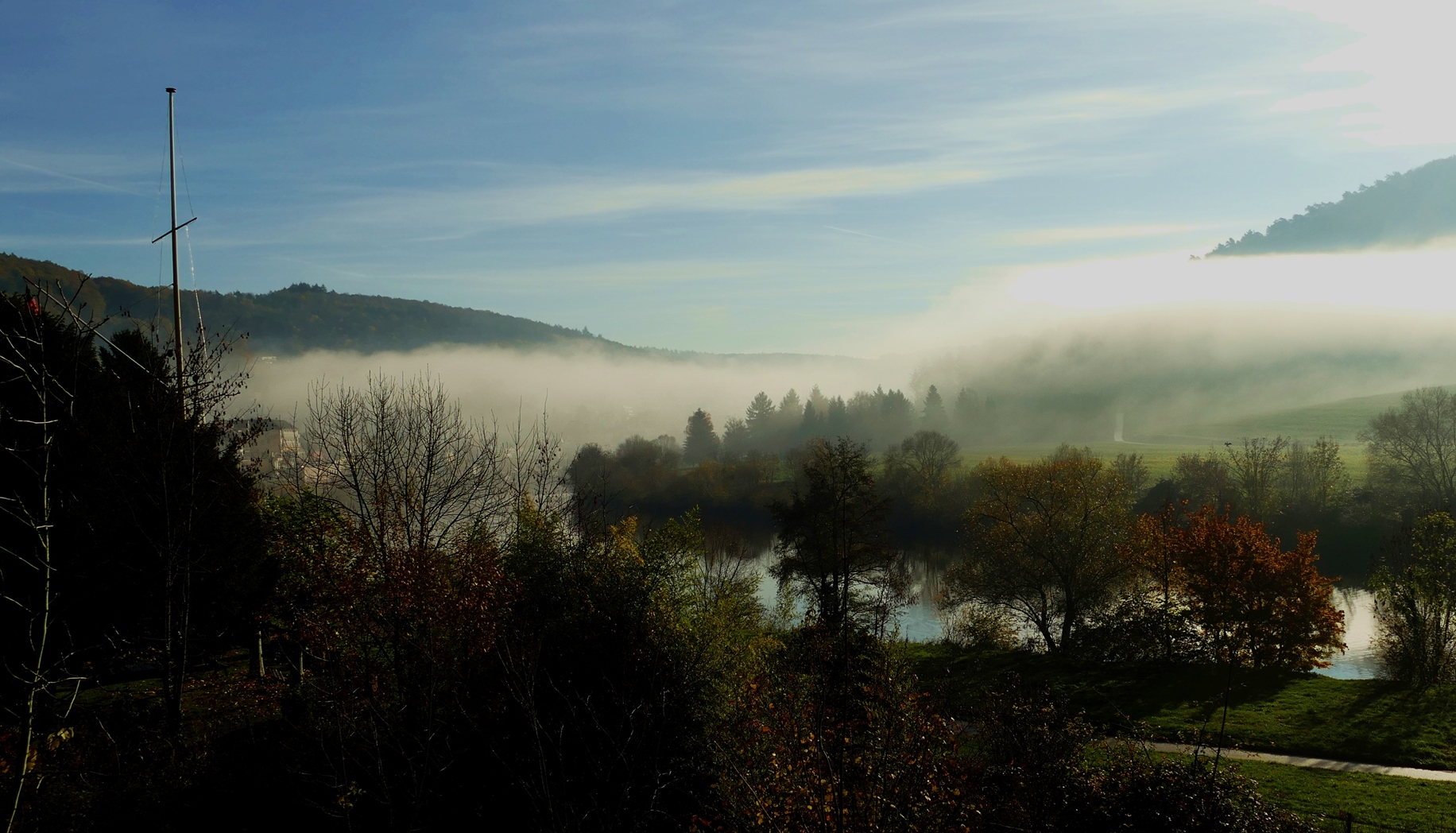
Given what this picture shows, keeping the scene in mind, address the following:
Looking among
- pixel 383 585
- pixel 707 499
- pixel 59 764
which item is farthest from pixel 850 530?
pixel 707 499

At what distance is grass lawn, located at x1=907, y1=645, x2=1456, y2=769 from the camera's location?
20.7 metres

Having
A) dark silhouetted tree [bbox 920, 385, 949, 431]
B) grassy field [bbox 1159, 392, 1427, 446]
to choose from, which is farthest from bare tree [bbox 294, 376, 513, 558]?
grassy field [bbox 1159, 392, 1427, 446]

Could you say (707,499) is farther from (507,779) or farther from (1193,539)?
(507,779)

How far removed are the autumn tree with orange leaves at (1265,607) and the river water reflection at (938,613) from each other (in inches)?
118

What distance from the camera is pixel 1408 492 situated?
2436 inches

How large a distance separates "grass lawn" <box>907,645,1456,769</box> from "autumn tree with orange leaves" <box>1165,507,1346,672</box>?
10.4 ft

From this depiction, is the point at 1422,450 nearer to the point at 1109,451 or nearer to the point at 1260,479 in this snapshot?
the point at 1260,479

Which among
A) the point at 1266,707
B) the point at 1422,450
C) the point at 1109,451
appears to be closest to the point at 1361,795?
the point at 1266,707

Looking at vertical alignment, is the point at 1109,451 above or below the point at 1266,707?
below

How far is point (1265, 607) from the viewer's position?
1276 inches

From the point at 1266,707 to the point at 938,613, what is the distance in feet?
85.9

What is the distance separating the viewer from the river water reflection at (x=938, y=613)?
38250mm

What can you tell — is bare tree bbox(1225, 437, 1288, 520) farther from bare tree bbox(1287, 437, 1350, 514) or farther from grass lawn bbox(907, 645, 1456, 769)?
grass lawn bbox(907, 645, 1456, 769)

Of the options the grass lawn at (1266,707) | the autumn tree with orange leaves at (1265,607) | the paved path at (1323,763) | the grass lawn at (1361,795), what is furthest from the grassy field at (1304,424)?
the grass lawn at (1361,795)
